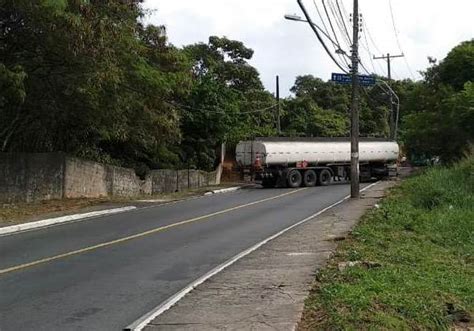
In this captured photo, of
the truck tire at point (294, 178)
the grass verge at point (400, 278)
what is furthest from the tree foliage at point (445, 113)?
the grass verge at point (400, 278)

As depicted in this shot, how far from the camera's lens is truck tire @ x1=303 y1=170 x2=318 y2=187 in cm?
4003

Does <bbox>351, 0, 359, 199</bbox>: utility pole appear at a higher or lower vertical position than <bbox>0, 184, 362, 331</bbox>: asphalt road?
higher

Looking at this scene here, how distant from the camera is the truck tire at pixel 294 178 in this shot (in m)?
38.8

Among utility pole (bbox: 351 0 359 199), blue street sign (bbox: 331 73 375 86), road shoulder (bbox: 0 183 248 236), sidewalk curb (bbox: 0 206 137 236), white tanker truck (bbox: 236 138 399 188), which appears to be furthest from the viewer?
white tanker truck (bbox: 236 138 399 188)

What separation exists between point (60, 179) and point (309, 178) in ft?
60.5

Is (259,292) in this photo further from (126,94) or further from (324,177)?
(324,177)

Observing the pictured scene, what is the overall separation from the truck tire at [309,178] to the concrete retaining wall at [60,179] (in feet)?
33.0

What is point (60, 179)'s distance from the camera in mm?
26188

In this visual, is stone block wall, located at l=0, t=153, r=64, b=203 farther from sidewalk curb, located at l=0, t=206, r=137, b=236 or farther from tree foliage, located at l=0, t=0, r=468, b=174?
sidewalk curb, located at l=0, t=206, r=137, b=236

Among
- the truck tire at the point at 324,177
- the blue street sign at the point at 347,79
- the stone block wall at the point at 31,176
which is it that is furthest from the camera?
the truck tire at the point at 324,177

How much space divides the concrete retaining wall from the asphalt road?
500cm

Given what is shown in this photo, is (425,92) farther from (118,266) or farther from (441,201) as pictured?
(118,266)

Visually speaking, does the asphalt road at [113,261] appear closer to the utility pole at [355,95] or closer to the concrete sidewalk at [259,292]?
the concrete sidewalk at [259,292]

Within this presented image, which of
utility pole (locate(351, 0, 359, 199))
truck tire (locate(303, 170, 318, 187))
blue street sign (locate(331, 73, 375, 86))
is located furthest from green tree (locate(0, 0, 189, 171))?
truck tire (locate(303, 170, 318, 187))
